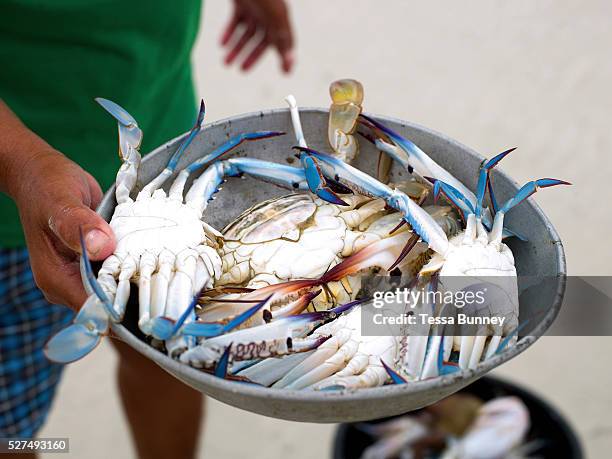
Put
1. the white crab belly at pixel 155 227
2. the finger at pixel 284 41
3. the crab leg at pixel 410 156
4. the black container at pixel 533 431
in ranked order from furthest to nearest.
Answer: the finger at pixel 284 41, the black container at pixel 533 431, the crab leg at pixel 410 156, the white crab belly at pixel 155 227

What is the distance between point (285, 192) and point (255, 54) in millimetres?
797

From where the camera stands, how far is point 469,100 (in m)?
2.65

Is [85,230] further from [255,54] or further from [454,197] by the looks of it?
[255,54]

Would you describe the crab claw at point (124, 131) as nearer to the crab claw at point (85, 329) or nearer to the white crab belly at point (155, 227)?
the white crab belly at point (155, 227)

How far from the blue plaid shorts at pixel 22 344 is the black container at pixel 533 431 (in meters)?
0.62

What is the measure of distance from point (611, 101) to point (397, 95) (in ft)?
2.43

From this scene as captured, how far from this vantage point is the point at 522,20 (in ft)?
9.58

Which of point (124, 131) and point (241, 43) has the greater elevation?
point (241, 43)

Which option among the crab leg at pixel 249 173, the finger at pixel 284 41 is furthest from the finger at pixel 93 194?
the finger at pixel 284 41

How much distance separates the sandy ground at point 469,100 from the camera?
1947 mm

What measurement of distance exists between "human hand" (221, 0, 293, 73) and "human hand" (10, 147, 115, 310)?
2.70 ft

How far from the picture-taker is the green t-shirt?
1187mm

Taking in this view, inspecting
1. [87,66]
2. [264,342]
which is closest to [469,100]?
[87,66]

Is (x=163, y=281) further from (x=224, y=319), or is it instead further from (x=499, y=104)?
(x=499, y=104)
